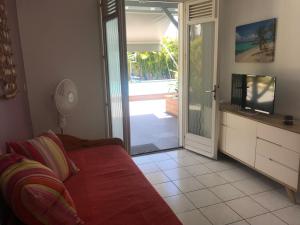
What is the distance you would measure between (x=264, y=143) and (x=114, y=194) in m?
1.87

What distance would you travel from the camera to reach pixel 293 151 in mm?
2420

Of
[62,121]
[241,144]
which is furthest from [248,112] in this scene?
[62,121]

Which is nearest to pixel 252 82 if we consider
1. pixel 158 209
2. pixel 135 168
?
pixel 135 168

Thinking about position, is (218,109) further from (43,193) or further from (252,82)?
(43,193)

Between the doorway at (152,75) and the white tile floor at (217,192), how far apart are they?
793 millimetres

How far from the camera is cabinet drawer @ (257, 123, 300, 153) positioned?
7.86 ft

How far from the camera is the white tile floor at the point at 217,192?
231 cm

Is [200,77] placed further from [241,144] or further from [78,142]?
[78,142]

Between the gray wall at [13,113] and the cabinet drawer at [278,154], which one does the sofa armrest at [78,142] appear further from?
the cabinet drawer at [278,154]

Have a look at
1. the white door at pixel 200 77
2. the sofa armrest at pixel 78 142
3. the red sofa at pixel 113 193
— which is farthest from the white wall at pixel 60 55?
the white door at pixel 200 77

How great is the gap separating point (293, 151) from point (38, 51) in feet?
9.99

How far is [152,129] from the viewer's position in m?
5.29

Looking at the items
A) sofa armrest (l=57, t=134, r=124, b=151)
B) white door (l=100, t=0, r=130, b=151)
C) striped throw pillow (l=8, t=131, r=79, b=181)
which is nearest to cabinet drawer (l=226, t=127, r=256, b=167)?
white door (l=100, t=0, r=130, b=151)

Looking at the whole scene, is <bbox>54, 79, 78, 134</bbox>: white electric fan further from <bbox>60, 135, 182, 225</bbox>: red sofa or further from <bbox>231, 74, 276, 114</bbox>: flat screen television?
<bbox>231, 74, 276, 114</bbox>: flat screen television
